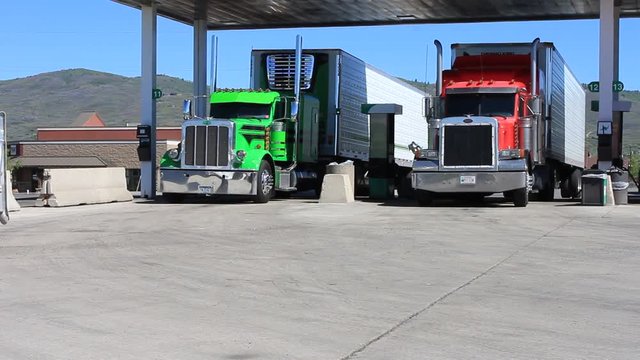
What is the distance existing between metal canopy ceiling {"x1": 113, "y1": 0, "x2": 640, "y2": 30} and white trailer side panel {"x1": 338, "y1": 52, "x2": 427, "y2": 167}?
9.08 feet

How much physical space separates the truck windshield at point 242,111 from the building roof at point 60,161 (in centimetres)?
5736

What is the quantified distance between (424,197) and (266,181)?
4517mm

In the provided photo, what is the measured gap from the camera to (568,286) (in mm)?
9727

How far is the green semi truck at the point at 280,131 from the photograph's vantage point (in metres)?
23.4

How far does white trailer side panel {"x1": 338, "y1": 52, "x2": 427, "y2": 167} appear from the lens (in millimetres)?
27828

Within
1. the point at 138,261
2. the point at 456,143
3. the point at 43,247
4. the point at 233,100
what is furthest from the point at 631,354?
the point at 233,100

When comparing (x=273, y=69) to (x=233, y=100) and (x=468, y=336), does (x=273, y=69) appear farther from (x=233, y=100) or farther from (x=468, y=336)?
(x=468, y=336)

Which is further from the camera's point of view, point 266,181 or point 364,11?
point 364,11

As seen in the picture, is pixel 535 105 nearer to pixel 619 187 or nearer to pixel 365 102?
pixel 619 187

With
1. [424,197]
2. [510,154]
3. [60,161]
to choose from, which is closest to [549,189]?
[424,197]

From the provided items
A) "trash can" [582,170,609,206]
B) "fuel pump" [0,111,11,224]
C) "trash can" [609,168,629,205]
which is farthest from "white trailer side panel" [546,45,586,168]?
"fuel pump" [0,111,11,224]

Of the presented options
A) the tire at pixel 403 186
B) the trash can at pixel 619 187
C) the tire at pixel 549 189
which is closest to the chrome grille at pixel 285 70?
the tire at pixel 403 186

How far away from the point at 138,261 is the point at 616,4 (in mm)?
23812

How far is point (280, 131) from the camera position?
24.9 meters
